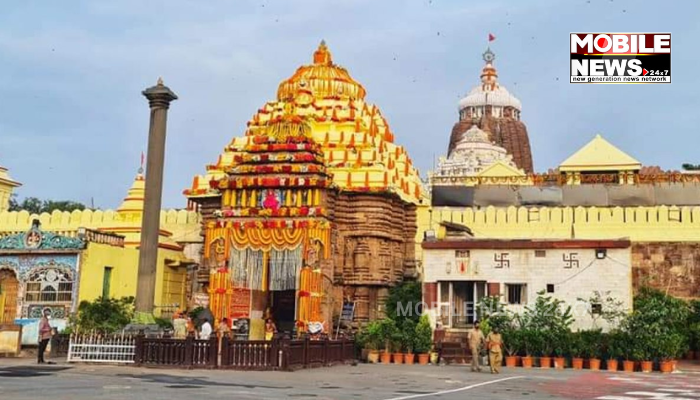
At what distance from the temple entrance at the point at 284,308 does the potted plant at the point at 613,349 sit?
1390 centimetres

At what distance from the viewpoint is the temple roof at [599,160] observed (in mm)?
40781

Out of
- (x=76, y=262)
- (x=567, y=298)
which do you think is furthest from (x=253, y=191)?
(x=567, y=298)

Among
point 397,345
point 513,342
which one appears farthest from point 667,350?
point 397,345

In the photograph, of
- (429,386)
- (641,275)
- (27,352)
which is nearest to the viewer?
(429,386)

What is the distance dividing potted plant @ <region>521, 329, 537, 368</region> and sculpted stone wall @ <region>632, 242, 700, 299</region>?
821cm

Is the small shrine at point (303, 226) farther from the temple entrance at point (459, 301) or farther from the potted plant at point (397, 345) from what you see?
the temple entrance at point (459, 301)

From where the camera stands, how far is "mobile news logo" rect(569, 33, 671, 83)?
27328 millimetres

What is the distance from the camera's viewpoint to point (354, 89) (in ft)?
130

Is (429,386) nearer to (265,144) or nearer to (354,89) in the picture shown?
(265,144)

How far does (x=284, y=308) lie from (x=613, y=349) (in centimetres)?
1466

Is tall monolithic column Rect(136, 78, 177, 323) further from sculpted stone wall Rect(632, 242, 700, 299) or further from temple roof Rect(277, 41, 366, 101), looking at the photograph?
sculpted stone wall Rect(632, 242, 700, 299)

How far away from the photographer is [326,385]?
16.4 metres

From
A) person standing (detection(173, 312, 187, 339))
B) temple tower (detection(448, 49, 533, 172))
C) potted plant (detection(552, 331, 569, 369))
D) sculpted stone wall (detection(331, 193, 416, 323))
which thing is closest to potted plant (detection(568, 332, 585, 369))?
potted plant (detection(552, 331, 569, 369))

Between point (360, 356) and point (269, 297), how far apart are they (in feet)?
23.7
